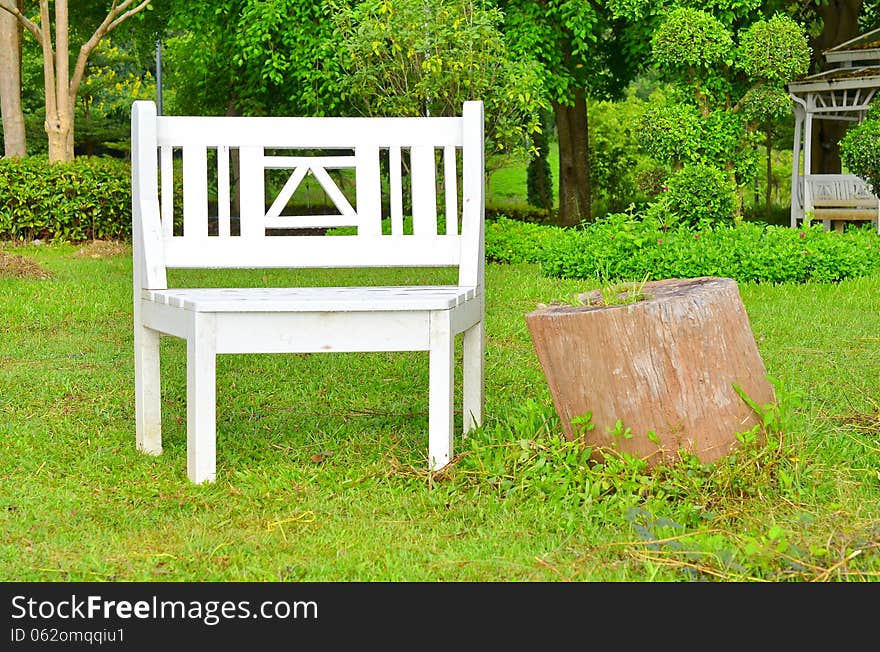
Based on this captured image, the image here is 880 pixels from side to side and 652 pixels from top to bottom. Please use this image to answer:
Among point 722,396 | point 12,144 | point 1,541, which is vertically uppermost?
point 12,144

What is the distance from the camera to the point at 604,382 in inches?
131

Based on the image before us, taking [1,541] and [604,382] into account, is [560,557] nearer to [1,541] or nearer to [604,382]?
[604,382]

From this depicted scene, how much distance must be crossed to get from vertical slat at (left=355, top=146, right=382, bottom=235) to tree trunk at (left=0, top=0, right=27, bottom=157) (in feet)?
43.9

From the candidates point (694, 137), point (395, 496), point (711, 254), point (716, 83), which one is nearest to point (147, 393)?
point (395, 496)

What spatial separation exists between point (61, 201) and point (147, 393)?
10.9 meters

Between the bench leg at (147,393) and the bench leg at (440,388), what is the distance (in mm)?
Answer: 1062

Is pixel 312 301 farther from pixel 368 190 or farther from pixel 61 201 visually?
pixel 61 201

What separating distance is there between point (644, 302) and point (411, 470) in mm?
958

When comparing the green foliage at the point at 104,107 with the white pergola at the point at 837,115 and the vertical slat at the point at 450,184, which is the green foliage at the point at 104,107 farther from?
the vertical slat at the point at 450,184

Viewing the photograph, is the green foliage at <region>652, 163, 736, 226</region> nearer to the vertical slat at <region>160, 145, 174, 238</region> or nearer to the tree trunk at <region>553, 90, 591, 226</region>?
the tree trunk at <region>553, 90, 591, 226</region>

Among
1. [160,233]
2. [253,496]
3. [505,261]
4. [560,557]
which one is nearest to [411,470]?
[253,496]

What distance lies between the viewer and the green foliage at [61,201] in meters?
13.9

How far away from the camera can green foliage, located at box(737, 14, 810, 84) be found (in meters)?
12.3
